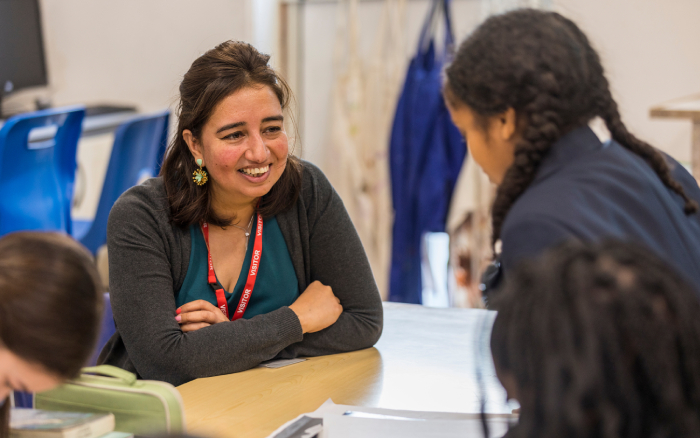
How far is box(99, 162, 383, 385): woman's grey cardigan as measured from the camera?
1.28 metres

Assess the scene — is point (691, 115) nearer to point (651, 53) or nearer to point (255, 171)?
point (651, 53)

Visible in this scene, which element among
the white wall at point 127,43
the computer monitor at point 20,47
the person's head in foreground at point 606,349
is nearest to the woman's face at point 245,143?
the person's head in foreground at point 606,349

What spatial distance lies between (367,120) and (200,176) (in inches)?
70.4

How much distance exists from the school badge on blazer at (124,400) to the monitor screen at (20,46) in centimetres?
337

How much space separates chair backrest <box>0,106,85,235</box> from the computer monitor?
1.37 m

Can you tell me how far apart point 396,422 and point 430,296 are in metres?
2.17

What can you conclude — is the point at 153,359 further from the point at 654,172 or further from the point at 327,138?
the point at 327,138

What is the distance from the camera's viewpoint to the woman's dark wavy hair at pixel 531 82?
962mm

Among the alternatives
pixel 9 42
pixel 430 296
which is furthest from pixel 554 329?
pixel 9 42

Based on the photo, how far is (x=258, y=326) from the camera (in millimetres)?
1330

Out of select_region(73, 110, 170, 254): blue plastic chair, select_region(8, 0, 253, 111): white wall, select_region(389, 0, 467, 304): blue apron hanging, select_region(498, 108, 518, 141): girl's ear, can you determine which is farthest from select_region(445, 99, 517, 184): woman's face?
select_region(8, 0, 253, 111): white wall

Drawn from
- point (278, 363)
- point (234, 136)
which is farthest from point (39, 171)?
point (278, 363)

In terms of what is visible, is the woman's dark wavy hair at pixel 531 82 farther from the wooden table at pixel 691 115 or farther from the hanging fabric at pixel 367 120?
the hanging fabric at pixel 367 120

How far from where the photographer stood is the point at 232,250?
152 cm
